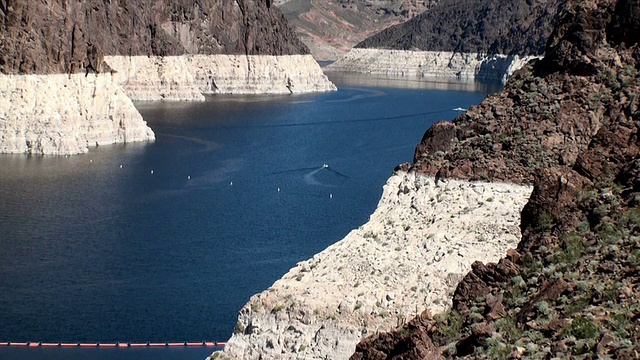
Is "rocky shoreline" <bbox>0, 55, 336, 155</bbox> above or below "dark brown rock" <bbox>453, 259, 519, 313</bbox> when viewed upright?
below

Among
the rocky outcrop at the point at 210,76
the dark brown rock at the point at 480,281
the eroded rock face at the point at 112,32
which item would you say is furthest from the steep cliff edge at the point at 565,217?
the rocky outcrop at the point at 210,76

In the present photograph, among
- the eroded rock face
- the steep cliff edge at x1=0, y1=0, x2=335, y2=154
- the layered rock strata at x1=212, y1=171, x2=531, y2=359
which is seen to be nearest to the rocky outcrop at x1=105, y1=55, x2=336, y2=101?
the steep cliff edge at x1=0, y1=0, x2=335, y2=154

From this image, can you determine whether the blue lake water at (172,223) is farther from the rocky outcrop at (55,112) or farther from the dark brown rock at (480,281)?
the dark brown rock at (480,281)

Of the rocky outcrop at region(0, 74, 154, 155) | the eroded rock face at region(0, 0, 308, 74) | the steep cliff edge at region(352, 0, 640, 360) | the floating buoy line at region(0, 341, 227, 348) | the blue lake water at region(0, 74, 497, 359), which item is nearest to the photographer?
the steep cliff edge at region(352, 0, 640, 360)

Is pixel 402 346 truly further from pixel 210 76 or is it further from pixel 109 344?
pixel 210 76

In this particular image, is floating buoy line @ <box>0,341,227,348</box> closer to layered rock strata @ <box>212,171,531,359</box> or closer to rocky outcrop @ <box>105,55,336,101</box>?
layered rock strata @ <box>212,171,531,359</box>

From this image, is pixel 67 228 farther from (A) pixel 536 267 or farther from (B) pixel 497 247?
(A) pixel 536 267
